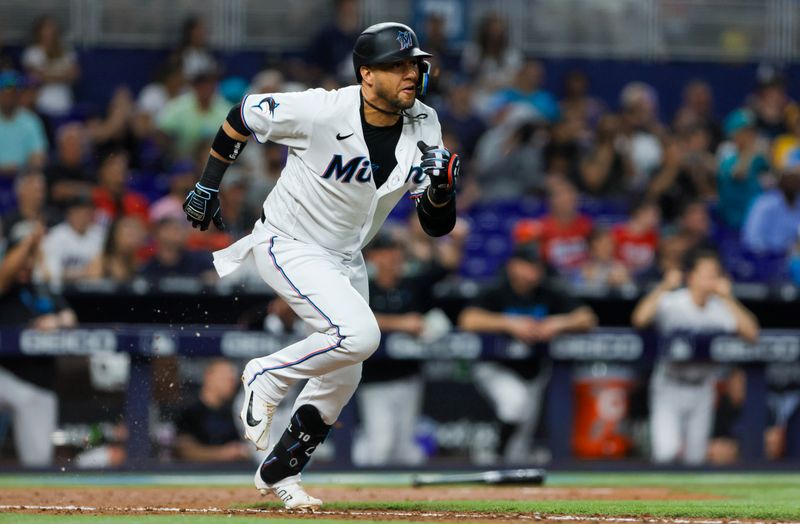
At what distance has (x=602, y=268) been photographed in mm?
10414

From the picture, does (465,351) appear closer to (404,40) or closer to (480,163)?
(480,163)

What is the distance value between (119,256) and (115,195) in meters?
0.96

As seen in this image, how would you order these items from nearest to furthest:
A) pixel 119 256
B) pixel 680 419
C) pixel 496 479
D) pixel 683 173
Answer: pixel 496 479 → pixel 680 419 → pixel 119 256 → pixel 683 173

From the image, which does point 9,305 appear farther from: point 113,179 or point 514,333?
point 514,333

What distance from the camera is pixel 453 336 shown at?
30.2ft

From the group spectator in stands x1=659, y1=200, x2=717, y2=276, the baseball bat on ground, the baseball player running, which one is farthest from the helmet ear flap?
spectator in stands x1=659, y1=200, x2=717, y2=276

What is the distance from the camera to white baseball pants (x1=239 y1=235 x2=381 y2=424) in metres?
5.64

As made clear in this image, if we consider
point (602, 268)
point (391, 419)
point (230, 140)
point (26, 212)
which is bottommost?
point (391, 419)

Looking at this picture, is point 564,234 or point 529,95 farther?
point 529,95

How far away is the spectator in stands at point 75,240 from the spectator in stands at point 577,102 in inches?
182

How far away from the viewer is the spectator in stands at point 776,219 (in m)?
11.2

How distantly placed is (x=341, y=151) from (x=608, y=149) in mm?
6546

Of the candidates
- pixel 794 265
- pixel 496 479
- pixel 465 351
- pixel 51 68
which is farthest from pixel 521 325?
pixel 51 68

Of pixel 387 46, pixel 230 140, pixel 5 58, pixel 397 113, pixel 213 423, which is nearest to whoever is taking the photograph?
pixel 387 46
